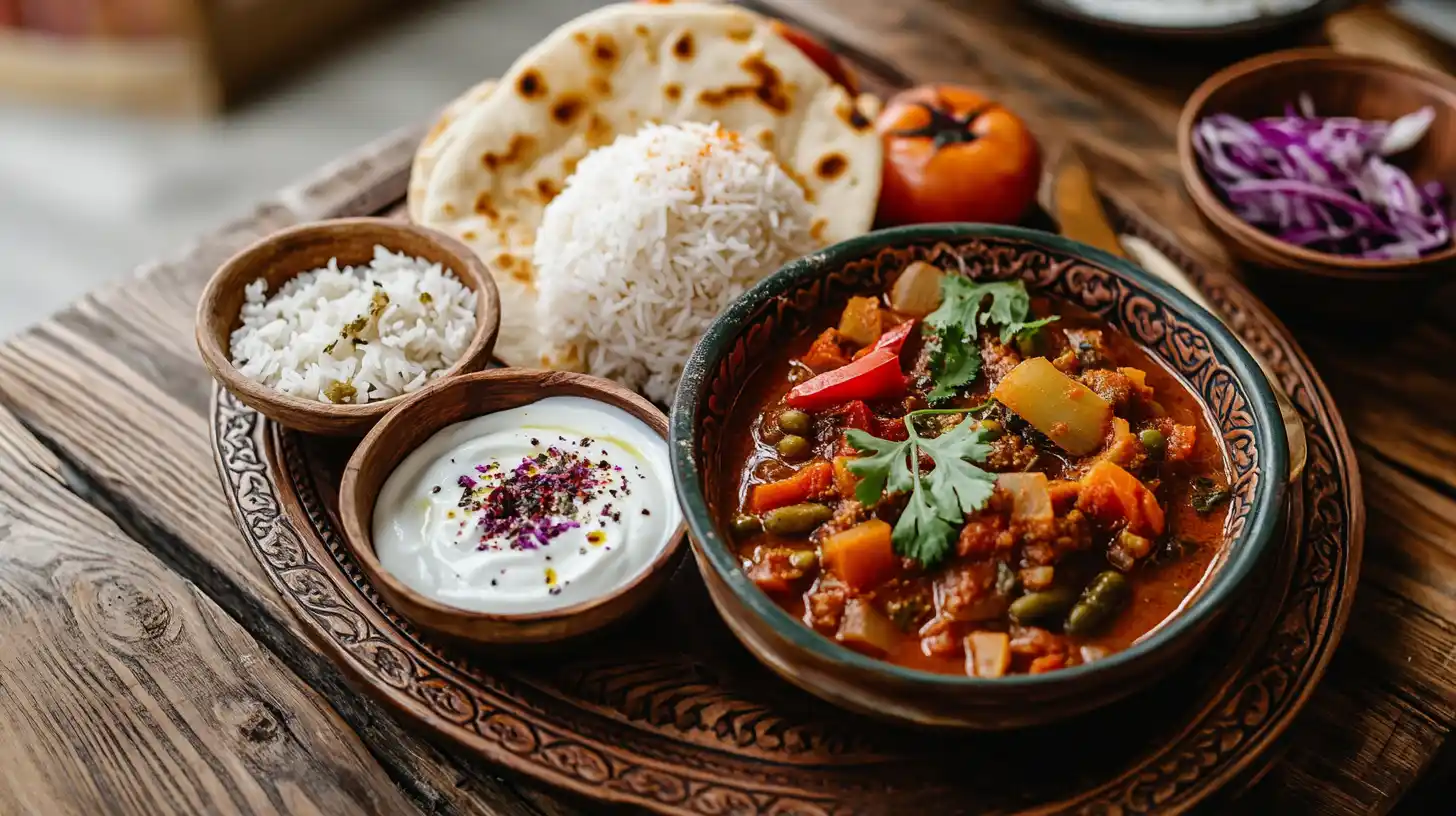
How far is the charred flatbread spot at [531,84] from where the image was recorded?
371 cm

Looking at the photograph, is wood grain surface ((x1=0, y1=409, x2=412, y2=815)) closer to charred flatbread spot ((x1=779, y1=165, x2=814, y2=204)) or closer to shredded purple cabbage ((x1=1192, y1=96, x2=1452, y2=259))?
charred flatbread spot ((x1=779, y1=165, x2=814, y2=204))

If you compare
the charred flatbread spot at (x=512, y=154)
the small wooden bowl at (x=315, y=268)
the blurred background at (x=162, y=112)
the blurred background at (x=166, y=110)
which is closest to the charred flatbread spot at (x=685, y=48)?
the charred flatbread spot at (x=512, y=154)

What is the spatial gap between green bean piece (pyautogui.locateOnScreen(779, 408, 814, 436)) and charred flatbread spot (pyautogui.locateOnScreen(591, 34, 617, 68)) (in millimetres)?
1537

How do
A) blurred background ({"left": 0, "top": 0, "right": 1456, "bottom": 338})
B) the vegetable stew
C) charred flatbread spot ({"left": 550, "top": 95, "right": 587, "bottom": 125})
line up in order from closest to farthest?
1. the vegetable stew
2. charred flatbread spot ({"left": 550, "top": 95, "right": 587, "bottom": 125})
3. blurred background ({"left": 0, "top": 0, "right": 1456, "bottom": 338})

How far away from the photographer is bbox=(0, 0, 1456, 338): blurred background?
609 cm

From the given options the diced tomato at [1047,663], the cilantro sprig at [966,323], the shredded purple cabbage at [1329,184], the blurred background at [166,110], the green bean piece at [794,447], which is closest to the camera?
the diced tomato at [1047,663]

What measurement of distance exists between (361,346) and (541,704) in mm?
1048

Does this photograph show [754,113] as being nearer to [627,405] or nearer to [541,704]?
[627,405]

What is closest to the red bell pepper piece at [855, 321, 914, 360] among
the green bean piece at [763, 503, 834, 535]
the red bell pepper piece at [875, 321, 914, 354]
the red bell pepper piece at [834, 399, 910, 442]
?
the red bell pepper piece at [875, 321, 914, 354]

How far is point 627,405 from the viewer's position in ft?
9.45

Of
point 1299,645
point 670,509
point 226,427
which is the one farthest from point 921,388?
point 226,427

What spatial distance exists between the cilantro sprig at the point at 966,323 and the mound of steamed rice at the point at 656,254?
0.57 meters

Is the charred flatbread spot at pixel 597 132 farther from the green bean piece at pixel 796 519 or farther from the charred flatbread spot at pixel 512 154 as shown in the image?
the green bean piece at pixel 796 519

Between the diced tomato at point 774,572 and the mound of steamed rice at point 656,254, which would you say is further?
the mound of steamed rice at point 656,254
